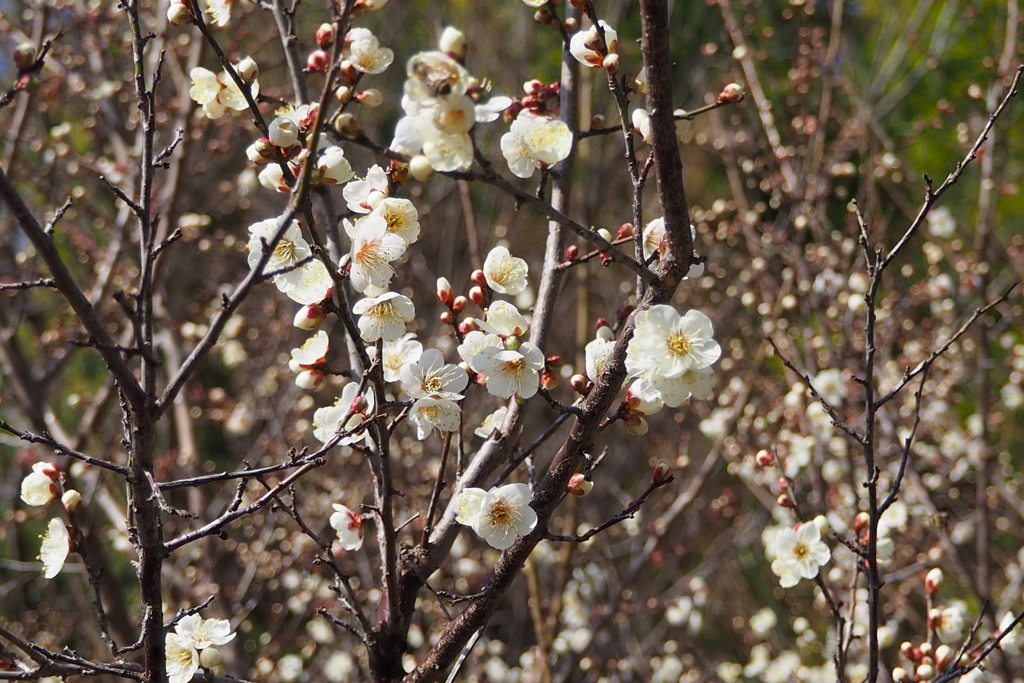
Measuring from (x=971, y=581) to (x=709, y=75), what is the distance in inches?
233

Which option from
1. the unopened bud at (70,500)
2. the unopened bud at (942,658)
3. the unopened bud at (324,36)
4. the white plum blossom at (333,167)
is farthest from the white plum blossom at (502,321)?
the unopened bud at (942,658)

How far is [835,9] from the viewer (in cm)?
393

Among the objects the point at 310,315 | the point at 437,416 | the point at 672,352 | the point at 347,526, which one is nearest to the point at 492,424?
the point at 437,416

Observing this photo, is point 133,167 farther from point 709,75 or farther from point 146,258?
point 709,75

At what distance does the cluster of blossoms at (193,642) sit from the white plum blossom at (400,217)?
857 millimetres

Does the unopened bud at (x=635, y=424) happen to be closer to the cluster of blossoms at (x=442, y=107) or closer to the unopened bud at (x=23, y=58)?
the cluster of blossoms at (x=442, y=107)

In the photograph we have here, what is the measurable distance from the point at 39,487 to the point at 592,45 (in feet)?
4.63

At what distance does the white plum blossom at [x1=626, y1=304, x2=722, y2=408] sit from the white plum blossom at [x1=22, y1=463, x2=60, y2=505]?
120 centimetres

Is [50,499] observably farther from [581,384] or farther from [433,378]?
[581,384]

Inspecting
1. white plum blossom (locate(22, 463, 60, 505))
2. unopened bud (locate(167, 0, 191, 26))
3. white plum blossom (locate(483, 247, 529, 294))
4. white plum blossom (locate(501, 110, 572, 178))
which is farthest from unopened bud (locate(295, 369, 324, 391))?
unopened bud (locate(167, 0, 191, 26))

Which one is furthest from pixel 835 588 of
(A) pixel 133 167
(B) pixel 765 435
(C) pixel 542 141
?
(A) pixel 133 167

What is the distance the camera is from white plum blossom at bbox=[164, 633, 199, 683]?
152cm

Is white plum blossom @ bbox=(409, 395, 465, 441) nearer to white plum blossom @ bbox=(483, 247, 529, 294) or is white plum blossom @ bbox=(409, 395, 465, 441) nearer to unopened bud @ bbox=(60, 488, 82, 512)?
white plum blossom @ bbox=(483, 247, 529, 294)

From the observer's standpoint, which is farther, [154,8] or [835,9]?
[154,8]
